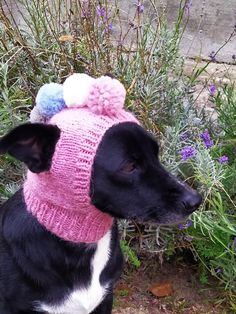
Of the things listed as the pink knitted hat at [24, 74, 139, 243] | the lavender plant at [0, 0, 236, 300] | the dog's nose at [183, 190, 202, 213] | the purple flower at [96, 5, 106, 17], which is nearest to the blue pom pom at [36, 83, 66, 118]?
the pink knitted hat at [24, 74, 139, 243]

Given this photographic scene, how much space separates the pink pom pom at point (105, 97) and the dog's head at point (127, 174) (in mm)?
62

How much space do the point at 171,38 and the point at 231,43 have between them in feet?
6.62

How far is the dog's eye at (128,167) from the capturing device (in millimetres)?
1986

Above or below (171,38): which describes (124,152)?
above

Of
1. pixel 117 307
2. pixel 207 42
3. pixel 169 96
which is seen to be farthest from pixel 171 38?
pixel 207 42

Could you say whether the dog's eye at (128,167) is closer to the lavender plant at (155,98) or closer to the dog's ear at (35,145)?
the dog's ear at (35,145)

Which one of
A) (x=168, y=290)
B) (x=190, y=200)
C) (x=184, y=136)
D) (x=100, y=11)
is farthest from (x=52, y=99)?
(x=168, y=290)

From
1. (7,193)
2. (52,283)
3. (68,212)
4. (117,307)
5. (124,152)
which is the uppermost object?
(124,152)

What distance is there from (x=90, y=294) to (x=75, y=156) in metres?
0.65

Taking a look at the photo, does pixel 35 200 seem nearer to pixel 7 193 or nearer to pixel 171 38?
pixel 7 193

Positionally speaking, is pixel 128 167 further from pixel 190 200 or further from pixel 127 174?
pixel 190 200

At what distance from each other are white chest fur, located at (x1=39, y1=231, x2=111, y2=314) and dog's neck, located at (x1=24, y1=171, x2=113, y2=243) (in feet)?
0.45

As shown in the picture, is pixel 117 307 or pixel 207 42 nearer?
pixel 117 307

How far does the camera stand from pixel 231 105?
10.3 feet
